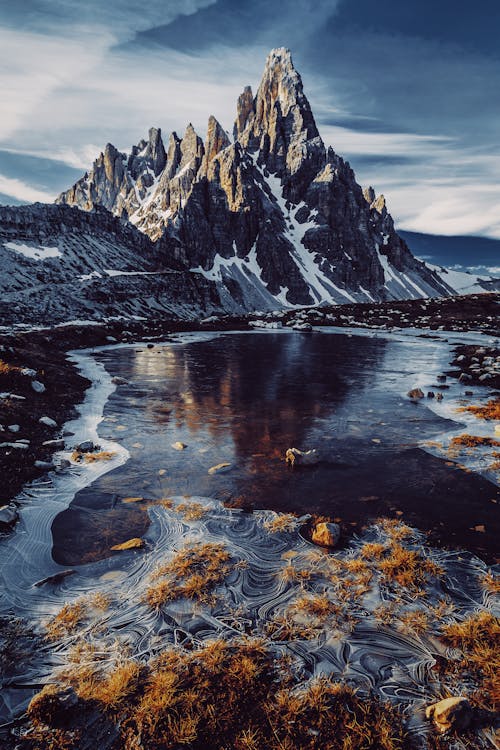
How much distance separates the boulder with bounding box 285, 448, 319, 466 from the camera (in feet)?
35.7

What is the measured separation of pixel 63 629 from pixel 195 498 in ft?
13.1

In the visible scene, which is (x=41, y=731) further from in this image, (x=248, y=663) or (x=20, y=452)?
(x=20, y=452)

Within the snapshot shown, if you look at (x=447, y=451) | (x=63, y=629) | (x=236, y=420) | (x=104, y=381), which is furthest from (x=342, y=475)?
(x=104, y=381)

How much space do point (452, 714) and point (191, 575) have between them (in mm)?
4028

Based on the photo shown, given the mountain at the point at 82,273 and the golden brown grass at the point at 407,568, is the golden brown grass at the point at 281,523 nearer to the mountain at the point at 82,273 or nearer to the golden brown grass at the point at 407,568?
the golden brown grass at the point at 407,568

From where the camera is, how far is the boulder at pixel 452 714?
13.5 ft

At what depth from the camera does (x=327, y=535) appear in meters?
7.29

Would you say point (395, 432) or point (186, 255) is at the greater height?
point (186, 255)

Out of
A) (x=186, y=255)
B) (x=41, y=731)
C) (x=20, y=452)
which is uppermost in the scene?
(x=186, y=255)

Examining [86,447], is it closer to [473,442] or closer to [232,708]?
[232,708]

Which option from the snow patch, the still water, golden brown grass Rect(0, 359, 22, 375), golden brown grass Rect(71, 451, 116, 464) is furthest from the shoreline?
the snow patch

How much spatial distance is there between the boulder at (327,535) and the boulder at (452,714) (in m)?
3.09

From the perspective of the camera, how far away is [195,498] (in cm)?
909

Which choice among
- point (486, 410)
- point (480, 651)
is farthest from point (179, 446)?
point (486, 410)
